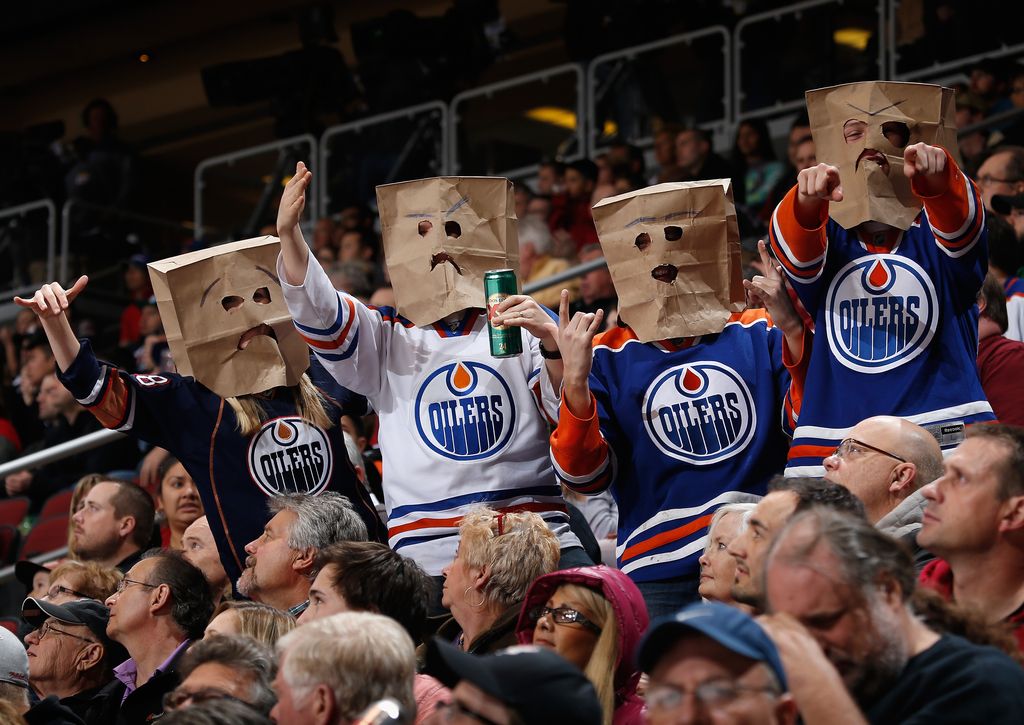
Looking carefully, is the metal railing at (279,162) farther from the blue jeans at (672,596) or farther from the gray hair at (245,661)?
the gray hair at (245,661)

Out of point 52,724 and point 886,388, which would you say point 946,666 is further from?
point 52,724

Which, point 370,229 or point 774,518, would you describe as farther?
point 370,229

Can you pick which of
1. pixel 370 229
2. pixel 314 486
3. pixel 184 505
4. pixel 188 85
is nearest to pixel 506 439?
pixel 314 486

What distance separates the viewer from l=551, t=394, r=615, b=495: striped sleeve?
13.2ft

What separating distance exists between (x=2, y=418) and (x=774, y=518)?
21.8 ft

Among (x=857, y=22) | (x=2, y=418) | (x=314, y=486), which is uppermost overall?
(x=857, y=22)

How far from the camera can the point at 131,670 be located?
454 centimetres

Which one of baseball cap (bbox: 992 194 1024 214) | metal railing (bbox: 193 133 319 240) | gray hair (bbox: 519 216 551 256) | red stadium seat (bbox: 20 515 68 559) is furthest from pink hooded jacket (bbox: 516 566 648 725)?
metal railing (bbox: 193 133 319 240)

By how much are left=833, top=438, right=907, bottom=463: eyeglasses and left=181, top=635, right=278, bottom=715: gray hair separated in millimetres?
1389

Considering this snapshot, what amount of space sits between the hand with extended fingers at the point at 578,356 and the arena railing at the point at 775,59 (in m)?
4.92

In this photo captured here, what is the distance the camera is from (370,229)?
29.9ft

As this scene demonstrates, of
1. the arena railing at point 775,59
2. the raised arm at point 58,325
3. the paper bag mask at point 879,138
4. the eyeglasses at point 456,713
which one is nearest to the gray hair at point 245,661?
the eyeglasses at point 456,713

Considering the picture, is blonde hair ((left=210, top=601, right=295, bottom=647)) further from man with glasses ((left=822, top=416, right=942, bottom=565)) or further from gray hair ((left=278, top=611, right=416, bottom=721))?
man with glasses ((left=822, top=416, right=942, bottom=565))

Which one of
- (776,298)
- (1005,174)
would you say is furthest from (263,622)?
(1005,174)
